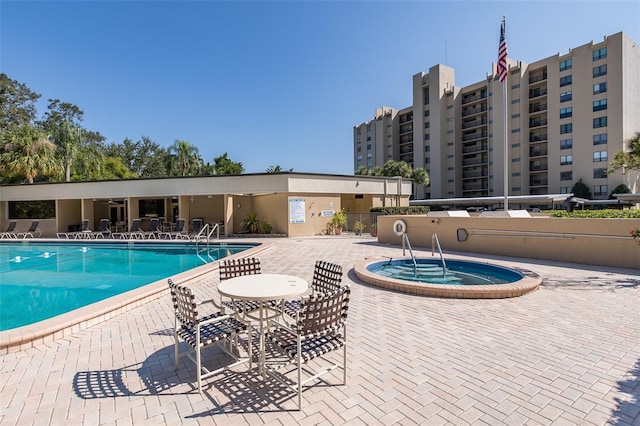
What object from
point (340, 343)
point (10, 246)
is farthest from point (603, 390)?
point (10, 246)

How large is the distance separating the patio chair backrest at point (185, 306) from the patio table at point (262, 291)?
0.40 m

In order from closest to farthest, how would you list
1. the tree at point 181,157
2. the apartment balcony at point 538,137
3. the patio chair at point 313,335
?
the patio chair at point 313,335
the tree at point 181,157
the apartment balcony at point 538,137

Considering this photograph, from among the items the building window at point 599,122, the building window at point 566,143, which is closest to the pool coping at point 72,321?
the building window at point 566,143

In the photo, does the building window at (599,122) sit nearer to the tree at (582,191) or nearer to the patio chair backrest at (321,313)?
the tree at (582,191)

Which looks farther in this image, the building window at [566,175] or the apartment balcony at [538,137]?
the apartment balcony at [538,137]

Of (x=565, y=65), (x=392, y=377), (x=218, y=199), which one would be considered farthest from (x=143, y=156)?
(x=565, y=65)

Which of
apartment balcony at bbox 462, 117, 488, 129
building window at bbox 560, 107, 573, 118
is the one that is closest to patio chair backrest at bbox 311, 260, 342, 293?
building window at bbox 560, 107, 573, 118

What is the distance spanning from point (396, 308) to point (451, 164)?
5179cm

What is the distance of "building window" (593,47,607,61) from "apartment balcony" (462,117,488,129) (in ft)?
45.5

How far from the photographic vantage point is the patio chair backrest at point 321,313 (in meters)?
2.95

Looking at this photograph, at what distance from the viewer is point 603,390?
2.97m

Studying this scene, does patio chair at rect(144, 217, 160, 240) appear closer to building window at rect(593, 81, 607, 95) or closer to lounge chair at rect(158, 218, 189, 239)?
lounge chair at rect(158, 218, 189, 239)

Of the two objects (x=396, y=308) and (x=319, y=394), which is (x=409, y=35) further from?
(x=319, y=394)

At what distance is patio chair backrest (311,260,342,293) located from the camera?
14.9ft
